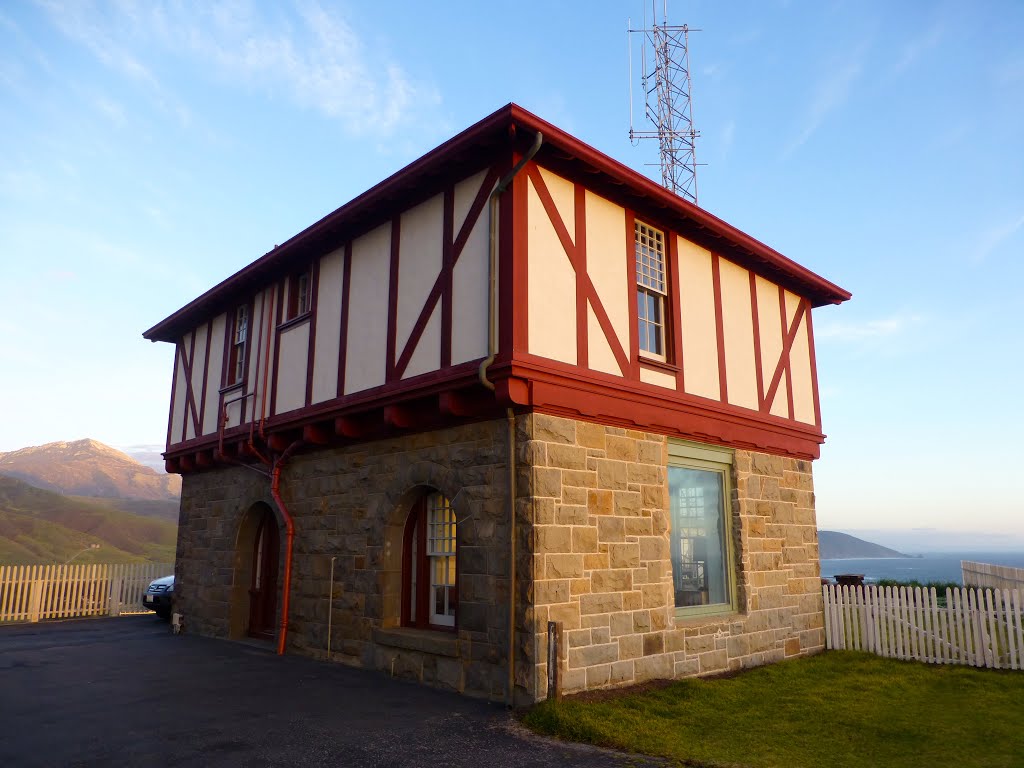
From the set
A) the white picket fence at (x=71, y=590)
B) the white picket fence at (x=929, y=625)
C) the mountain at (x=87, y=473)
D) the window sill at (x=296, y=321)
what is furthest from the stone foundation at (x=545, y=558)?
the mountain at (x=87, y=473)

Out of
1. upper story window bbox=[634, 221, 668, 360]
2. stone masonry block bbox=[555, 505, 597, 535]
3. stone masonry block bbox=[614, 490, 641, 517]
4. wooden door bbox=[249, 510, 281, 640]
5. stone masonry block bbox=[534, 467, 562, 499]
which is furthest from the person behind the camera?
wooden door bbox=[249, 510, 281, 640]

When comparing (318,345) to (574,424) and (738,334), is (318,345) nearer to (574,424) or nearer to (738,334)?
(574,424)

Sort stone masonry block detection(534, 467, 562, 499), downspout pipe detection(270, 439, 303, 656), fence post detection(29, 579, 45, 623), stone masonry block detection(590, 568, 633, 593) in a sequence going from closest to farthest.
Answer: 1. stone masonry block detection(534, 467, 562, 499)
2. stone masonry block detection(590, 568, 633, 593)
3. downspout pipe detection(270, 439, 303, 656)
4. fence post detection(29, 579, 45, 623)

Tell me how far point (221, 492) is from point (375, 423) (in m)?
5.70

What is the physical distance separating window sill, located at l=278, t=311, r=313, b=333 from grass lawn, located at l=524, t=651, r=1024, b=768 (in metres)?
7.36

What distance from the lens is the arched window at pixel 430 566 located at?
31.4 ft

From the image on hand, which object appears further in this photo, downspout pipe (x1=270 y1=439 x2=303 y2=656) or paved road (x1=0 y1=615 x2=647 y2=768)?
downspout pipe (x1=270 y1=439 x2=303 y2=656)

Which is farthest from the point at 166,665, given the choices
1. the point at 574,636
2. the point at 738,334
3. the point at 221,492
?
the point at 738,334

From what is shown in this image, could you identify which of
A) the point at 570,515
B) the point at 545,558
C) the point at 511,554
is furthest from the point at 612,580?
the point at 511,554

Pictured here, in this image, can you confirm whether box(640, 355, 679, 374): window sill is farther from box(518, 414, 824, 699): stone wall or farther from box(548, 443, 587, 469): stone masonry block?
box(548, 443, 587, 469): stone masonry block

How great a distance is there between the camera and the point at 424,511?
10.0m

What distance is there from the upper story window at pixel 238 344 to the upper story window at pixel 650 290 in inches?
311

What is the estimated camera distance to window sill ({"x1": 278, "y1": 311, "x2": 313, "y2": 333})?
1195cm

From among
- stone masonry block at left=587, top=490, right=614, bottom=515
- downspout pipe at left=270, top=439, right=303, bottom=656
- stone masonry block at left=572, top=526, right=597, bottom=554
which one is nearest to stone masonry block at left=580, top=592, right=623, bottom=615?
stone masonry block at left=572, top=526, right=597, bottom=554
